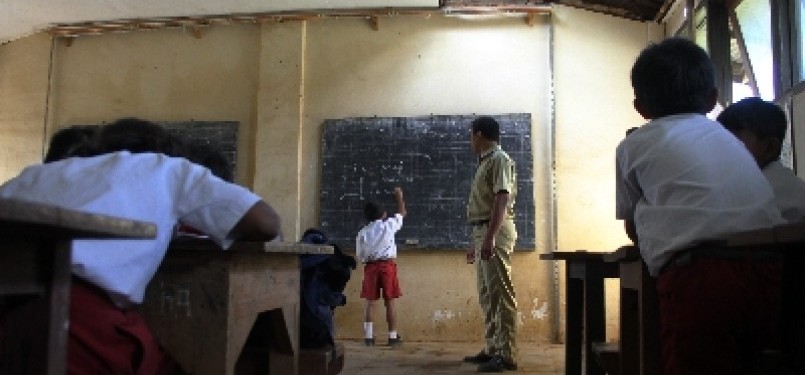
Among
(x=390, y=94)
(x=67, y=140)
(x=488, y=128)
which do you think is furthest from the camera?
(x=390, y=94)

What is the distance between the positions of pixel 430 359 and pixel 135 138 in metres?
3.51

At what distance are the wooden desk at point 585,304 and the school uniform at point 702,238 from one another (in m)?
0.90

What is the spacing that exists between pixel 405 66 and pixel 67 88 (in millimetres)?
3510

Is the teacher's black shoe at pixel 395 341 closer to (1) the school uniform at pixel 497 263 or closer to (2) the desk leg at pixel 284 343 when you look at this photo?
(1) the school uniform at pixel 497 263

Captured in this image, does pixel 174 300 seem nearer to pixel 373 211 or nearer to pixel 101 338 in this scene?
pixel 101 338

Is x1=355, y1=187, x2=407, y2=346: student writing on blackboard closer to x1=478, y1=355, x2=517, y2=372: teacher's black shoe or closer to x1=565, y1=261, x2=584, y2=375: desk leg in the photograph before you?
x1=478, y1=355, x2=517, y2=372: teacher's black shoe

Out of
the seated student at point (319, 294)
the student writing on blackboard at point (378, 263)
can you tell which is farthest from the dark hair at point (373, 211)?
the seated student at point (319, 294)

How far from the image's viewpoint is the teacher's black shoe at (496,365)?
3.95 metres

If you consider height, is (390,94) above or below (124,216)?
above

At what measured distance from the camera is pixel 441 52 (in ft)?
21.3

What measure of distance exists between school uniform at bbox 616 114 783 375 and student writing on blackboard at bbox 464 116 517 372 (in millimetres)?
2327

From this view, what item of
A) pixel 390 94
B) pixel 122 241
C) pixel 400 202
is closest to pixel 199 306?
pixel 122 241

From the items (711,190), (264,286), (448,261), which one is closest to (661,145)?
(711,190)

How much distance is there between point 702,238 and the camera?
1.45 meters
